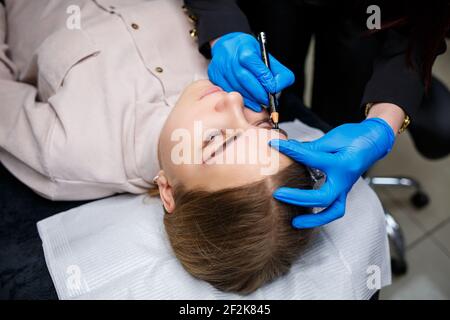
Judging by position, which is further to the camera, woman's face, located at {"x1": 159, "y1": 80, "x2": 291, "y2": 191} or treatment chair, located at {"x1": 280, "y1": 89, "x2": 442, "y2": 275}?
treatment chair, located at {"x1": 280, "y1": 89, "x2": 442, "y2": 275}

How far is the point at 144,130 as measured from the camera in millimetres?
1010

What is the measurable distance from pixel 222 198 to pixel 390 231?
0.99 metres

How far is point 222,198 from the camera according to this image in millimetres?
750

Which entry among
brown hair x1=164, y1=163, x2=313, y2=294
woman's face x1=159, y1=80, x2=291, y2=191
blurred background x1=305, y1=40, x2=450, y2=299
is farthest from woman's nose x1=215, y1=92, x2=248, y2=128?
blurred background x1=305, y1=40, x2=450, y2=299

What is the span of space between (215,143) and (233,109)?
3.5 inches

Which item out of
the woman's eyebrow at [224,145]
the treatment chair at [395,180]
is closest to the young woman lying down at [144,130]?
the woman's eyebrow at [224,145]

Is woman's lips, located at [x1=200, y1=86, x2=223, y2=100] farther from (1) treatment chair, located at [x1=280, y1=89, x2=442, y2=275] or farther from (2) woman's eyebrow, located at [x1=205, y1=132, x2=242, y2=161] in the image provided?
(1) treatment chair, located at [x1=280, y1=89, x2=442, y2=275]

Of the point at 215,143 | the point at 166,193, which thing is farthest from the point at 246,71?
the point at 166,193

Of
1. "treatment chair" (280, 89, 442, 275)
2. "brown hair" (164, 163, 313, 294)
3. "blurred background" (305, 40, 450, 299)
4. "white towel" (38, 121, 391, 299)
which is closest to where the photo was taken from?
"brown hair" (164, 163, 313, 294)

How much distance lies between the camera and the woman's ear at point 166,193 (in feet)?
2.89

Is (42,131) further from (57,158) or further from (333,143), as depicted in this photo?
(333,143)

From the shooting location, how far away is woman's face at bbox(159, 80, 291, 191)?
0.76 meters

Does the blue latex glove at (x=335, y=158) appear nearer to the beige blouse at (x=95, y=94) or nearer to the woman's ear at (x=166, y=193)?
the woman's ear at (x=166, y=193)

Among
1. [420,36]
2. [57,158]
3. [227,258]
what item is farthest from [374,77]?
[57,158]
